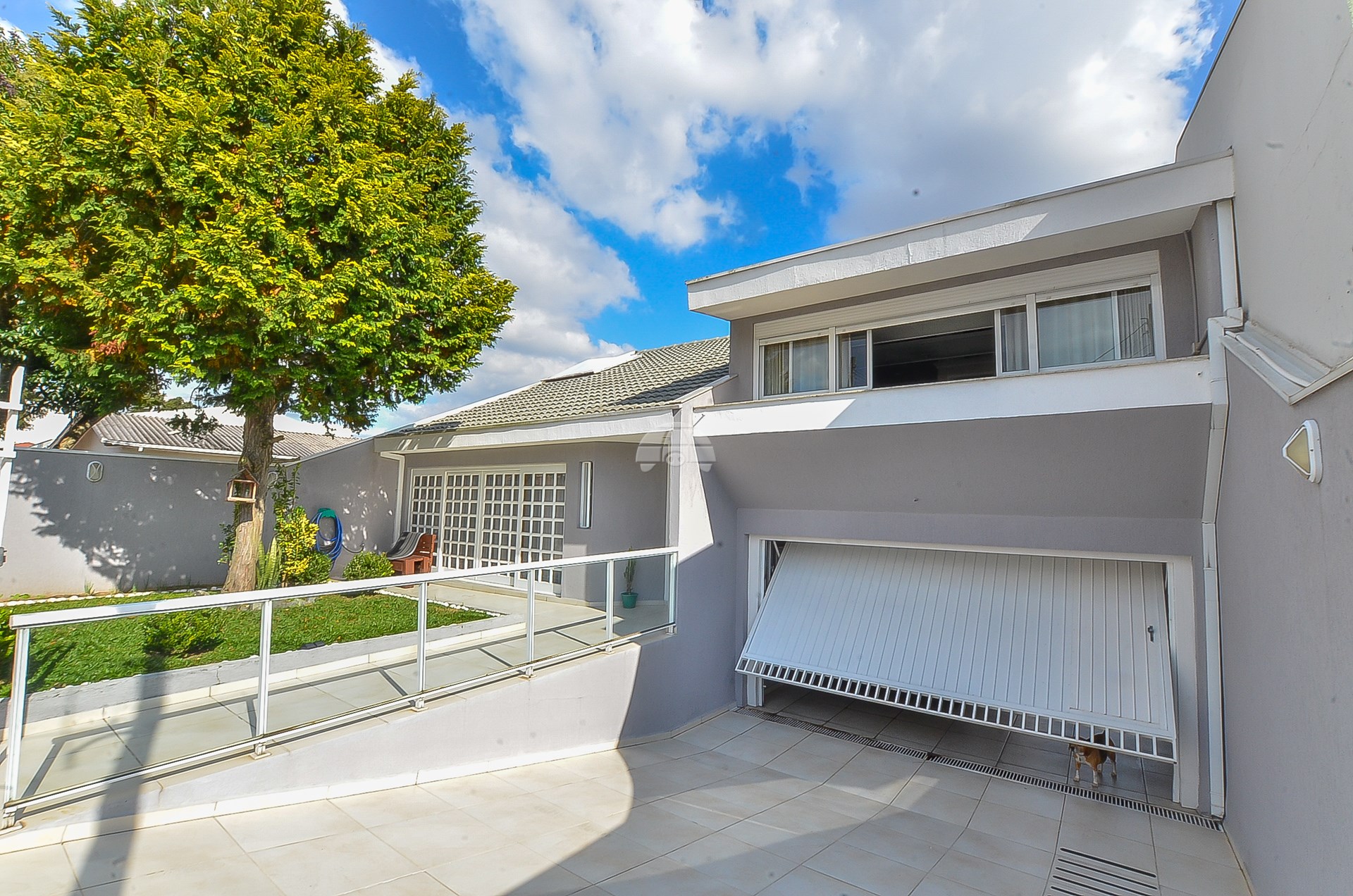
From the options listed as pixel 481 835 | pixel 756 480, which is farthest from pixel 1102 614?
pixel 481 835

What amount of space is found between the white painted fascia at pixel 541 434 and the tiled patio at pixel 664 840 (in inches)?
173

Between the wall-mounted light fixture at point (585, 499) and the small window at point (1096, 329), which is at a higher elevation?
the small window at point (1096, 329)

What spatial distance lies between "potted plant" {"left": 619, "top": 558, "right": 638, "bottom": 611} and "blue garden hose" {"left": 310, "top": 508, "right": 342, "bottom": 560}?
26.8 ft

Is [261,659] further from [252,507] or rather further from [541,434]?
[252,507]

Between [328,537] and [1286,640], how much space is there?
49.2 feet

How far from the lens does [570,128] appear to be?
39.8 feet

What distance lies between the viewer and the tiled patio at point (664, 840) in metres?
3.62

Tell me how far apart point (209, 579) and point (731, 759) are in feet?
36.9

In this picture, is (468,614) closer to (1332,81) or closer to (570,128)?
(1332,81)

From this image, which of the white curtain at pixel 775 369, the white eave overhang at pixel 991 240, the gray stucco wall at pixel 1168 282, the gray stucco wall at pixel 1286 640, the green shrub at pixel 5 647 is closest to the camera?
the gray stucco wall at pixel 1286 640

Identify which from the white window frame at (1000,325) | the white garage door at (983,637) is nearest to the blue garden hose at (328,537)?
the white garage door at (983,637)

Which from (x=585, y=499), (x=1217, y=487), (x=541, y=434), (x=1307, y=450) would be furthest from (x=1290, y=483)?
(x=585, y=499)

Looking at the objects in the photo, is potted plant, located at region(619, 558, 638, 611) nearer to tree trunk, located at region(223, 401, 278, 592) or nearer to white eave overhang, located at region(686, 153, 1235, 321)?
white eave overhang, located at region(686, 153, 1235, 321)

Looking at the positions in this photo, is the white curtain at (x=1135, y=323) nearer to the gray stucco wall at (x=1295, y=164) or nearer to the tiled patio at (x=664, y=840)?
the gray stucco wall at (x=1295, y=164)
